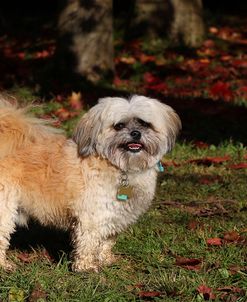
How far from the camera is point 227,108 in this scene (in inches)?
408

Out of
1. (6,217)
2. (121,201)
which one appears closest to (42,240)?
(6,217)

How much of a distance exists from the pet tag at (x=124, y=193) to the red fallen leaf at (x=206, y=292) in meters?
0.90

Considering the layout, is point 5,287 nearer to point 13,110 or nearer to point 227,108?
point 13,110

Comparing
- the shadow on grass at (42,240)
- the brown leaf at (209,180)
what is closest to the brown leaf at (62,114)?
the brown leaf at (209,180)

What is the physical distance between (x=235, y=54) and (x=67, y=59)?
12.2 ft

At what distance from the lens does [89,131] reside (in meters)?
5.25

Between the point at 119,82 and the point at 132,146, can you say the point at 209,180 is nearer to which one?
the point at 132,146

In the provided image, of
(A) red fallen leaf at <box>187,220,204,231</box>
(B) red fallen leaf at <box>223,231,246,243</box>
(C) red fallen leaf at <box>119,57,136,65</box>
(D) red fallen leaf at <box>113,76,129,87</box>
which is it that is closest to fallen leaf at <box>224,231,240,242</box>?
(B) red fallen leaf at <box>223,231,246,243</box>

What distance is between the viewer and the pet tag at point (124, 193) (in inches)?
208

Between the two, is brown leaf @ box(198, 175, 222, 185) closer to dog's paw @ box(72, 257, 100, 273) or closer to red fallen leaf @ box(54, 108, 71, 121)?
dog's paw @ box(72, 257, 100, 273)

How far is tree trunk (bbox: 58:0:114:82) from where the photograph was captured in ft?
38.7

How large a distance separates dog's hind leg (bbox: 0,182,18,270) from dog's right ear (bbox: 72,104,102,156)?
623 mm

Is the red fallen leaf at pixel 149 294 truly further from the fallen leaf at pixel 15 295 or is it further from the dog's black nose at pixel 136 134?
the dog's black nose at pixel 136 134

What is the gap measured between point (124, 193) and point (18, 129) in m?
0.94
